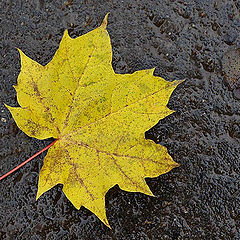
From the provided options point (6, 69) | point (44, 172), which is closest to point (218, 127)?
point (44, 172)

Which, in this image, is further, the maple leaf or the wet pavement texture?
the wet pavement texture

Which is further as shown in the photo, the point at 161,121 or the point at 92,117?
the point at 161,121

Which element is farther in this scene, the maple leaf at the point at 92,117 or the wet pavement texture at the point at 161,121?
the wet pavement texture at the point at 161,121
